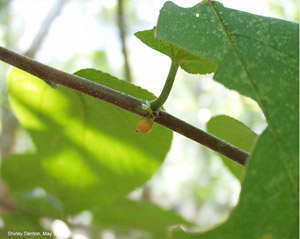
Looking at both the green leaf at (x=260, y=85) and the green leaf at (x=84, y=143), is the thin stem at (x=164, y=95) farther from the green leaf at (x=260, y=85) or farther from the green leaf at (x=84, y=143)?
the green leaf at (x=84, y=143)

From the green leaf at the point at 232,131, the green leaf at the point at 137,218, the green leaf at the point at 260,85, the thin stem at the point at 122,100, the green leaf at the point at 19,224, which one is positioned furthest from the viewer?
the green leaf at the point at 137,218

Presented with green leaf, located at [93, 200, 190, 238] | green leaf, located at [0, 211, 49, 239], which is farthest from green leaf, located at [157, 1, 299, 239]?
green leaf, located at [93, 200, 190, 238]

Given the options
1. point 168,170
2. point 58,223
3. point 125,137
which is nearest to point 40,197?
point 58,223

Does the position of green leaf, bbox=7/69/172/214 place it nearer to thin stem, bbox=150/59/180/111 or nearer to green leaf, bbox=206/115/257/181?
green leaf, bbox=206/115/257/181

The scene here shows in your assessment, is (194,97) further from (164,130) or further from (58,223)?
(164,130)

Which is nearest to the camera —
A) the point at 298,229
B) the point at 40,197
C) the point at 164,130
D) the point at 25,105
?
the point at 298,229

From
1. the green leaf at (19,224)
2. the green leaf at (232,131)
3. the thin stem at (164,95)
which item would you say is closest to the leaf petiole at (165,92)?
the thin stem at (164,95)
